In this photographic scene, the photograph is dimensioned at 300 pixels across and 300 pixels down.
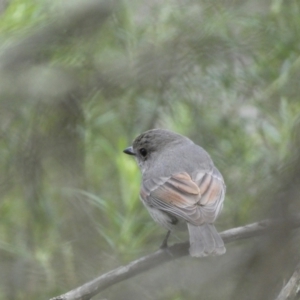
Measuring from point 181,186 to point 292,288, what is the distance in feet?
5.86

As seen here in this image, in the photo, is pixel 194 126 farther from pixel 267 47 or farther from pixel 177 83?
pixel 267 47

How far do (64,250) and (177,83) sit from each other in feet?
4.95

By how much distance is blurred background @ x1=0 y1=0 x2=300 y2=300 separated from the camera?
3.64m

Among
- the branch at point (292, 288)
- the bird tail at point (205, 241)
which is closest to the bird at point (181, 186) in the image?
the bird tail at point (205, 241)

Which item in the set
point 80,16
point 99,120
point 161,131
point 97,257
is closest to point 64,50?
point 80,16

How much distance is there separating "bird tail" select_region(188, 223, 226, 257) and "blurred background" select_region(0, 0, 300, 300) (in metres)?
0.17

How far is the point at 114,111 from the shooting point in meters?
4.64

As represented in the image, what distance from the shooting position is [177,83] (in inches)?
177

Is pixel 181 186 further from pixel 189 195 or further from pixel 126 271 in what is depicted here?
pixel 126 271

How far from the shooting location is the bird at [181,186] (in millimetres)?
3493

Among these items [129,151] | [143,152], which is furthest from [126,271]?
[143,152]

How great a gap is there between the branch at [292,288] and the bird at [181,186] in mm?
766

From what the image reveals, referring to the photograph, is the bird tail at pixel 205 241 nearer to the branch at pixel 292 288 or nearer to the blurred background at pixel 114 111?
the blurred background at pixel 114 111

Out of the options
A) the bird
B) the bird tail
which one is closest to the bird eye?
the bird
